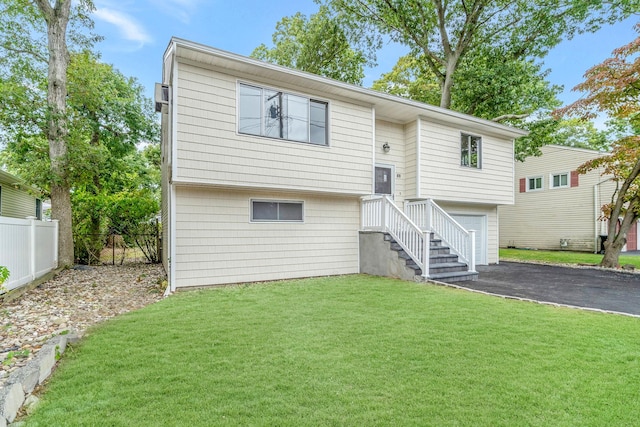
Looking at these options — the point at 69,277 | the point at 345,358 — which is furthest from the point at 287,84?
the point at 69,277

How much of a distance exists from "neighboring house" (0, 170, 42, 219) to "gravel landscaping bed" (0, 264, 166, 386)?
18.6 ft

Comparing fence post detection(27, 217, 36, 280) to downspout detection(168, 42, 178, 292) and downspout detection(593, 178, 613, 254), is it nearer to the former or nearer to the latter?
downspout detection(168, 42, 178, 292)

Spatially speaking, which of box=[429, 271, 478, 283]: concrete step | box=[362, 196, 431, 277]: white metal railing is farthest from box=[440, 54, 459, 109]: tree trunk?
box=[429, 271, 478, 283]: concrete step

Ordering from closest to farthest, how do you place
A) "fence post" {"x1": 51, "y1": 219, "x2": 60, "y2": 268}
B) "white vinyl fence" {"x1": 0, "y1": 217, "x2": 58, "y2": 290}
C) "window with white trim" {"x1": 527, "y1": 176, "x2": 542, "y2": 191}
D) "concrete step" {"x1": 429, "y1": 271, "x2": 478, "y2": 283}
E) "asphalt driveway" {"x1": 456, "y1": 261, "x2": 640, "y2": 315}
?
"white vinyl fence" {"x1": 0, "y1": 217, "x2": 58, "y2": 290} < "asphalt driveway" {"x1": 456, "y1": 261, "x2": 640, "y2": 315} < "concrete step" {"x1": 429, "y1": 271, "x2": 478, "y2": 283} < "fence post" {"x1": 51, "y1": 219, "x2": 60, "y2": 268} < "window with white trim" {"x1": 527, "y1": 176, "x2": 542, "y2": 191}

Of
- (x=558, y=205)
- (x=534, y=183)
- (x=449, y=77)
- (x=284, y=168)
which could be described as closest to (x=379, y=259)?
(x=284, y=168)

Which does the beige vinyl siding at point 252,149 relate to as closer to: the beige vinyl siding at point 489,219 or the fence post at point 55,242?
the beige vinyl siding at point 489,219

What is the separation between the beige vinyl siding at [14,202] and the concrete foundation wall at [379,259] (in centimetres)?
1385

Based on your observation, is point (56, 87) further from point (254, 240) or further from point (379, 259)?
point (379, 259)

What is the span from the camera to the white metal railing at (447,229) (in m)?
7.90

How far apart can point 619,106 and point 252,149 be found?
11.3 metres

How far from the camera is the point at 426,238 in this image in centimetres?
710

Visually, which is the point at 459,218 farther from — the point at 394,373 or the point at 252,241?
the point at 394,373

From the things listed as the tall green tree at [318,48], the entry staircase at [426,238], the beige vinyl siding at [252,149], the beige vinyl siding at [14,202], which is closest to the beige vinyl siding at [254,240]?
the beige vinyl siding at [252,149]

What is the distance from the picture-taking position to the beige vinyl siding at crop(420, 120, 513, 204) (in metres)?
9.72
